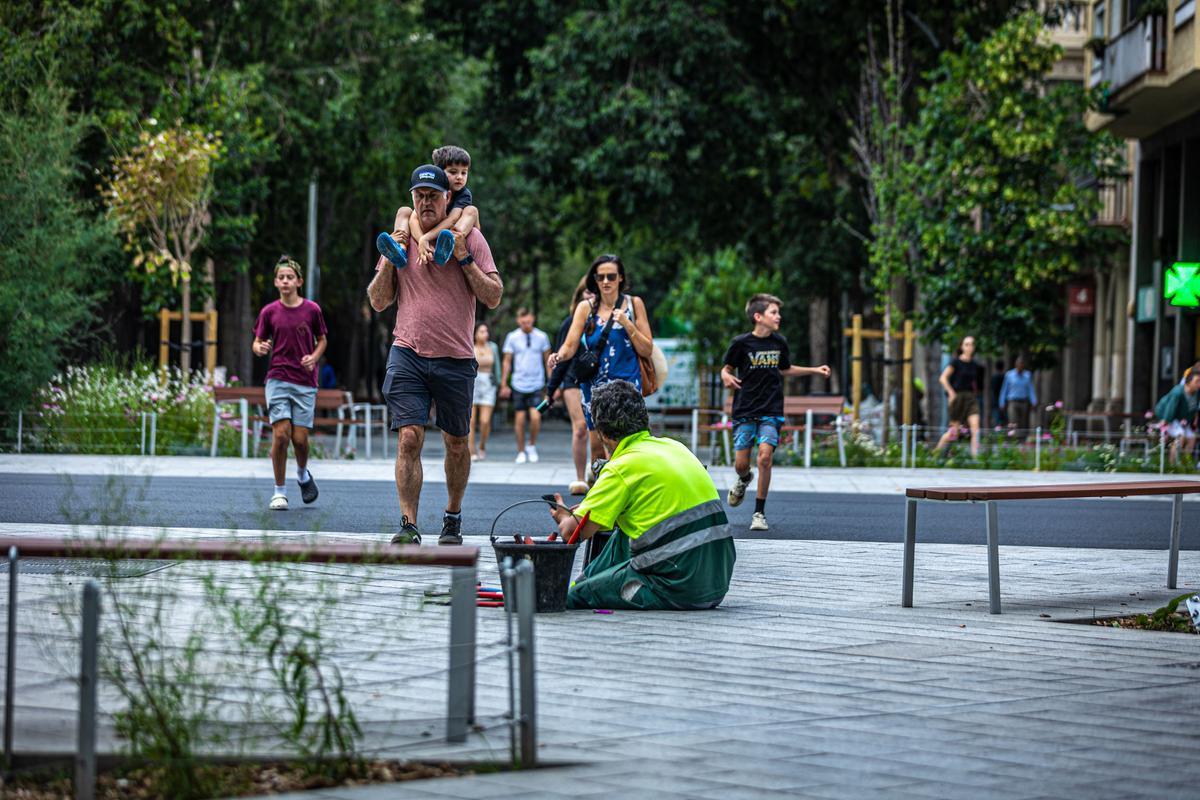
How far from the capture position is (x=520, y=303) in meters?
59.0

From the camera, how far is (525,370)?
73.6 feet

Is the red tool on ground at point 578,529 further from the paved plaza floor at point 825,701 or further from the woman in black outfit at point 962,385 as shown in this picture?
the woman in black outfit at point 962,385

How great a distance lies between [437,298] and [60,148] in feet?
49.4

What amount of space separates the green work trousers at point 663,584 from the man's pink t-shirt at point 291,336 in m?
5.76

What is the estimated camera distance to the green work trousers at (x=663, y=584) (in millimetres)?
8438

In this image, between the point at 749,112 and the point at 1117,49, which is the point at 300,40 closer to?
the point at 749,112

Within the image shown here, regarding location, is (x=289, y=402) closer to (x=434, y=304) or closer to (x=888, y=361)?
(x=434, y=304)

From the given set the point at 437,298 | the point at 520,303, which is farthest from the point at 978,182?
the point at 520,303

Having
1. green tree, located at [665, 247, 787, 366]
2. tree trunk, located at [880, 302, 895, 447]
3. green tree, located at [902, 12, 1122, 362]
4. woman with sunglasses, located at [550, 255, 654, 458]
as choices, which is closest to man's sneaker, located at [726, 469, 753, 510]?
woman with sunglasses, located at [550, 255, 654, 458]

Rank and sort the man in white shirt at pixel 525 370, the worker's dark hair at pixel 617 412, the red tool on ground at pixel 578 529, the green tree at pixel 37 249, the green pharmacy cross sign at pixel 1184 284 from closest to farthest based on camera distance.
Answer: the red tool on ground at pixel 578 529 → the worker's dark hair at pixel 617 412 → the green pharmacy cross sign at pixel 1184 284 → the green tree at pixel 37 249 → the man in white shirt at pixel 525 370

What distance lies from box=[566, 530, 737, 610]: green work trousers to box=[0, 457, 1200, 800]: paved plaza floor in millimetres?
107

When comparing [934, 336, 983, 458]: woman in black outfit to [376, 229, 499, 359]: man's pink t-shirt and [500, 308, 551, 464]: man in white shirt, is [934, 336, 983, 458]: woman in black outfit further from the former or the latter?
[376, 229, 499, 359]: man's pink t-shirt

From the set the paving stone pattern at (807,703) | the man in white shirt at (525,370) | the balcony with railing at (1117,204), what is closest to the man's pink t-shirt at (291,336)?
the paving stone pattern at (807,703)

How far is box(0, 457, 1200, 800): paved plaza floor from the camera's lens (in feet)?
16.5
